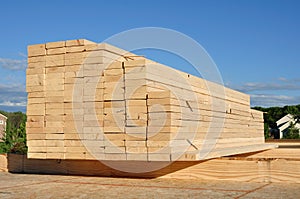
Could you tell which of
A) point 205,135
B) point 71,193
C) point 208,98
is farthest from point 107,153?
point 208,98

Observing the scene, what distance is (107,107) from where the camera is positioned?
7.93m

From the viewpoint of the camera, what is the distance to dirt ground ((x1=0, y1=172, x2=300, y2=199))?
6.64 metres

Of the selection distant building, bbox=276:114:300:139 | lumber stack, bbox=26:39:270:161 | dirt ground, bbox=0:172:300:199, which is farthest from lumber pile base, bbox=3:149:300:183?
distant building, bbox=276:114:300:139

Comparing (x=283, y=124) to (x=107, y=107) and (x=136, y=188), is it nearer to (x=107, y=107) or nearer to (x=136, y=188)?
(x=107, y=107)

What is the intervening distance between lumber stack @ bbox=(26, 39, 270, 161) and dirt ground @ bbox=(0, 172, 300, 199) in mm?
513

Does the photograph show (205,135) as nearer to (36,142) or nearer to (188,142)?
(188,142)

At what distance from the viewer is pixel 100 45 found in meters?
7.98

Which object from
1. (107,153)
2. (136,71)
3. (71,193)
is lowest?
(71,193)

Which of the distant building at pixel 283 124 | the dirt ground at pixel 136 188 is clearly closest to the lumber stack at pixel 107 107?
the dirt ground at pixel 136 188

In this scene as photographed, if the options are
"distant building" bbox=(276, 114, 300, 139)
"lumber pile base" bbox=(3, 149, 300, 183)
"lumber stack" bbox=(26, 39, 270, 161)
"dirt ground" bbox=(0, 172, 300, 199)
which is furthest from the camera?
"distant building" bbox=(276, 114, 300, 139)

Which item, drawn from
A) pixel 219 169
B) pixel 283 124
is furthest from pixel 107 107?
pixel 283 124

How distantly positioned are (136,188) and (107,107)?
1547mm

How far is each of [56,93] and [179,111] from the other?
7.82ft

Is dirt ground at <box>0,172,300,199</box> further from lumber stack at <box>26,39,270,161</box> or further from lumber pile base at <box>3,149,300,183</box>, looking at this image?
lumber stack at <box>26,39,270,161</box>
